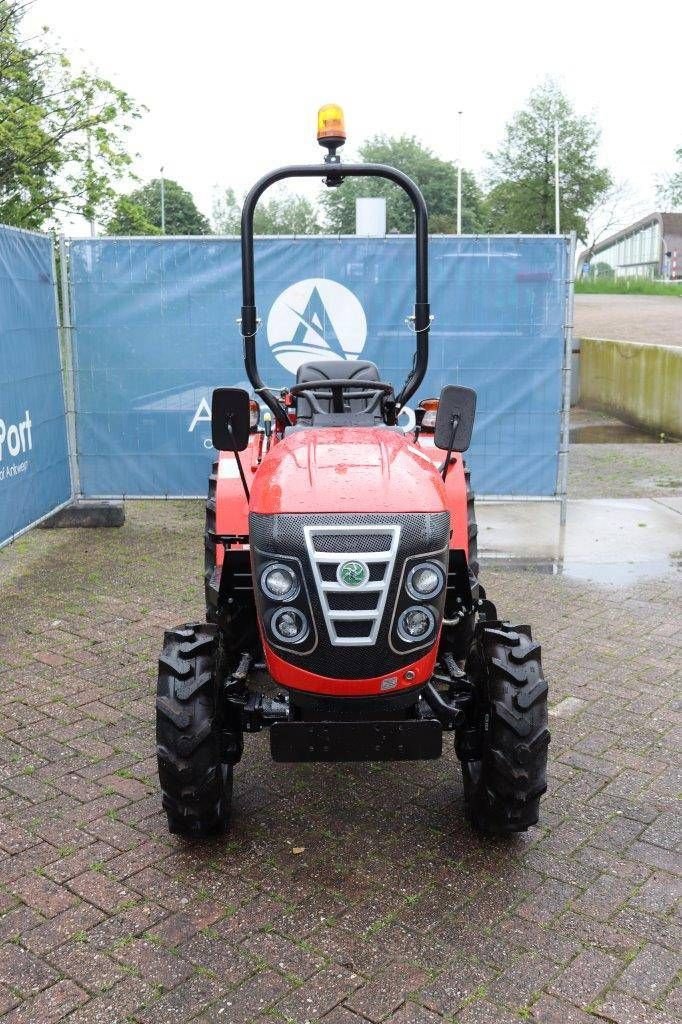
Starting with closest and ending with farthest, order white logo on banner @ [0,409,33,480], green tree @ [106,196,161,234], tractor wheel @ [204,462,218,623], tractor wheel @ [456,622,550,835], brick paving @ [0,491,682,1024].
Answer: brick paving @ [0,491,682,1024] < tractor wheel @ [456,622,550,835] < tractor wheel @ [204,462,218,623] < white logo on banner @ [0,409,33,480] < green tree @ [106,196,161,234]

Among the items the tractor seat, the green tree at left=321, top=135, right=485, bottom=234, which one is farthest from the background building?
the tractor seat

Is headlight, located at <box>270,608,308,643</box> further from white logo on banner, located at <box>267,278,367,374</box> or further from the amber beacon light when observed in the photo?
white logo on banner, located at <box>267,278,367,374</box>

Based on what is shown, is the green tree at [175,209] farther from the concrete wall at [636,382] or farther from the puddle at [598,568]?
the puddle at [598,568]

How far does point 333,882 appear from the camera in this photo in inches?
131

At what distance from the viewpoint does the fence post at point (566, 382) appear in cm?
772

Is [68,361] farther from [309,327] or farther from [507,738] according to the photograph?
[507,738]

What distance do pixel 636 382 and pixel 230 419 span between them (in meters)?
12.8

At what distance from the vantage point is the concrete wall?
1390cm

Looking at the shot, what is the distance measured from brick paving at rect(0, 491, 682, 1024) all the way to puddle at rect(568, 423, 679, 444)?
883 cm

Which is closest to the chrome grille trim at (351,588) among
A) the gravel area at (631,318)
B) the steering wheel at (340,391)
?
the steering wheel at (340,391)

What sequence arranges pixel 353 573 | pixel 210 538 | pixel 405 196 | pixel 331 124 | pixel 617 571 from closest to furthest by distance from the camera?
pixel 353 573 → pixel 331 124 → pixel 210 538 → pixel 617 571 → pixel 405 196

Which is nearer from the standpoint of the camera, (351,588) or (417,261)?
(351,588)

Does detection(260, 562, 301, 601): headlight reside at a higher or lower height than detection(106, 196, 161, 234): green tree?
lower

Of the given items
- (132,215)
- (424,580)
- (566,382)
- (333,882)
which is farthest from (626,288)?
(333,882)
